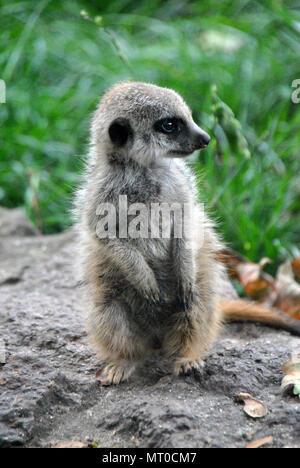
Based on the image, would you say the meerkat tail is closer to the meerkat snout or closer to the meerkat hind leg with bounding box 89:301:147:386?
the meerkat hind leg with bounding box 89:301:147:386

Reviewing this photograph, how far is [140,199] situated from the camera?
2742 mm

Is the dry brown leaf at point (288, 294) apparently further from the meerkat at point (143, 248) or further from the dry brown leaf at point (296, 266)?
the meerkat at point (143, 248)

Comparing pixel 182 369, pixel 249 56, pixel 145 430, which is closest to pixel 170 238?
pixel 182 369

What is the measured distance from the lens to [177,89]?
18.4ft

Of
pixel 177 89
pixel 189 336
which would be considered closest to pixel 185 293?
pixel 189 336

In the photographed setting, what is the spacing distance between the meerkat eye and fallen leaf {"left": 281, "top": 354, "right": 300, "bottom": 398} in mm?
1185

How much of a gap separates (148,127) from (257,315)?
4.16 feet

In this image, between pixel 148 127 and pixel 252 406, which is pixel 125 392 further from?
pixel 148 127

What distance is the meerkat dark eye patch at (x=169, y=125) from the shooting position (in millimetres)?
2789

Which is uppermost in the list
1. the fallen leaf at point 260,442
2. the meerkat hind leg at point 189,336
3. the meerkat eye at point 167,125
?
the meerkat eye at point 167,125

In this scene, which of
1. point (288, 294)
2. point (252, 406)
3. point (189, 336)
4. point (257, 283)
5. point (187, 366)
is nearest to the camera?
point (252, 406)

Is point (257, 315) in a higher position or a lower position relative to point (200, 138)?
lower

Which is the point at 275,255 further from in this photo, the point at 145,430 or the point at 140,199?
the point at 145,430

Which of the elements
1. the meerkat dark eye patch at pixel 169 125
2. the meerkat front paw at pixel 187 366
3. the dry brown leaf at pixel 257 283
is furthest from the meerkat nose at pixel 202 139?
the dry brown leaf at pixel 257 283
